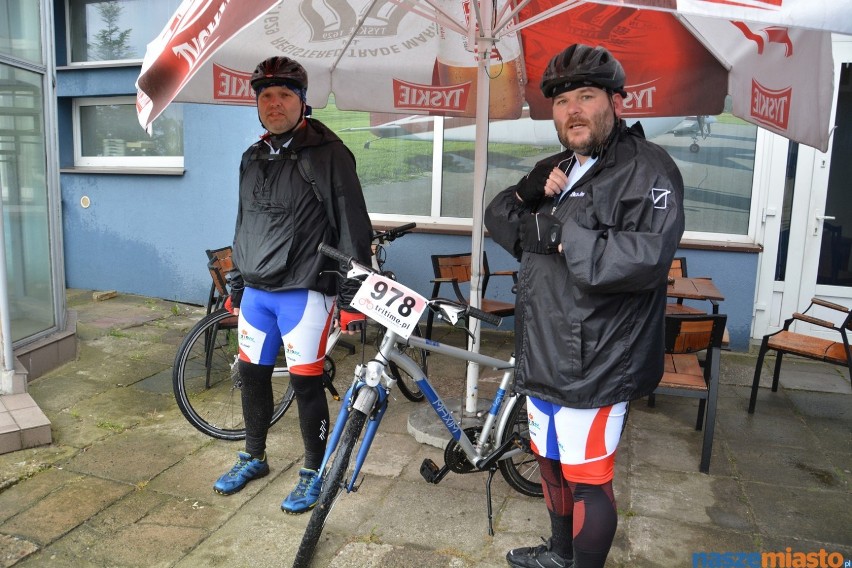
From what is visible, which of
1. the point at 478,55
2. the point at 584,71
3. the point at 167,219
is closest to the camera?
the point at 584,71

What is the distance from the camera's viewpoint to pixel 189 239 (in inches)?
279

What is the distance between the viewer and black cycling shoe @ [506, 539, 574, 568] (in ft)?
8.33

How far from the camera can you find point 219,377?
4.68 metres

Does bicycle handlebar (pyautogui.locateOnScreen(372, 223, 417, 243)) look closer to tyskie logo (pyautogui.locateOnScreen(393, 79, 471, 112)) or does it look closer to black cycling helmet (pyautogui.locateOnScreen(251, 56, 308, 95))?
tyskie logo (pyautogui.locateOnScreen(393, 79, 471, 112))

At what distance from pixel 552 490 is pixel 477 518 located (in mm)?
761

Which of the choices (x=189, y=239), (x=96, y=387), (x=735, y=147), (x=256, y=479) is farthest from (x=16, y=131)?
(x=735, y=147)

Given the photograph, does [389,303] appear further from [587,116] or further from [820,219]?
[820,219]

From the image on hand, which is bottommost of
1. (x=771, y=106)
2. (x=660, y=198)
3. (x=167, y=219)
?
(x=167, y=219)

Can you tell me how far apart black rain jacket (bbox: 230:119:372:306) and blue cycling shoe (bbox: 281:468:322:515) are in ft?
2.77

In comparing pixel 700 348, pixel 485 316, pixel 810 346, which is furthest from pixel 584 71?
pixel 810 346

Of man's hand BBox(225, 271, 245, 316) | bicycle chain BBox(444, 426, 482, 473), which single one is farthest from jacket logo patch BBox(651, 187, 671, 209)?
man's hand BBox(225, 271, 245, 316)

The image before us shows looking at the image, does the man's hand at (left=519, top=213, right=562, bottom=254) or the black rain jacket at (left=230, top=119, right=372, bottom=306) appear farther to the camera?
the black rain jacket at (left=230, top=119, right=372, bottom=306)

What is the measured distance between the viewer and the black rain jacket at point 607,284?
6.43 ft

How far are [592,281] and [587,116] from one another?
0.53 metres
